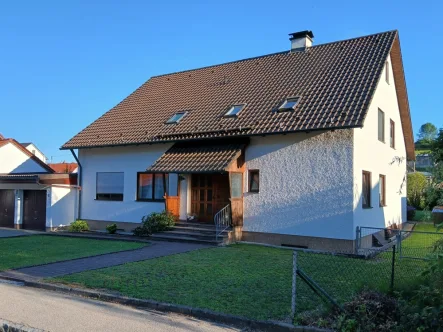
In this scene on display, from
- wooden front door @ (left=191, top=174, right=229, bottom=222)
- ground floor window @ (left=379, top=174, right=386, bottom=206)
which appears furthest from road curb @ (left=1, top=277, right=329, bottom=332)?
ground floor window @ (left=379, top=174, right=386, bottom=206)

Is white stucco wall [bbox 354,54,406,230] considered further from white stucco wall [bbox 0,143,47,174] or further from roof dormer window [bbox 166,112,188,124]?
white stucco wall [bbox 0,143,47,174]

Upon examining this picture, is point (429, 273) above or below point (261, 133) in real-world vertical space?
below

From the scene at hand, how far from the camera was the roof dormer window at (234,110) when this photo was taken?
1700 cm

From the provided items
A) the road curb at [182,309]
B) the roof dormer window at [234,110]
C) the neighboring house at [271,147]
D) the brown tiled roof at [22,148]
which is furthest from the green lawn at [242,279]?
the brown tiled roof at [22,148]

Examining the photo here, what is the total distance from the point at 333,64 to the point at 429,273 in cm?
1337

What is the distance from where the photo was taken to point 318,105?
15.0m

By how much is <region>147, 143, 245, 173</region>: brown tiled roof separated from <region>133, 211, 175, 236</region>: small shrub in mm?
1824

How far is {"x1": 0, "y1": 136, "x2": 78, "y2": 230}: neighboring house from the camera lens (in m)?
19.7

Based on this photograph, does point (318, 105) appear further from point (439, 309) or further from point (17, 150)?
point (17, 150)

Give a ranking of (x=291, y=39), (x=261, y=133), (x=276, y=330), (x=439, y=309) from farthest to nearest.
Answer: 1. (x=291, y=39)
2. (x=261, y=133)
3. (x=276, y=330)
4. (x=439, y=309)

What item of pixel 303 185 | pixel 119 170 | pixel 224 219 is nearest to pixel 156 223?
pixel 224 219

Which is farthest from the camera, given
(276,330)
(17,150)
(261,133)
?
(17,150)

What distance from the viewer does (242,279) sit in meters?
8.96

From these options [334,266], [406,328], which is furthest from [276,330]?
[334,266]
